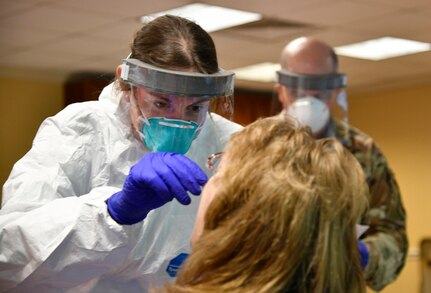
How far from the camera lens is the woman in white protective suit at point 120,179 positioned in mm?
1390

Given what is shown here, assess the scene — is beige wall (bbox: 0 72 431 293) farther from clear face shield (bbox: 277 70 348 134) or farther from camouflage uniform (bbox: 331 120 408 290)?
clear face shield (bbox: 277 70 348 134)

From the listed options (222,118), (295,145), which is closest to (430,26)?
(222,118)

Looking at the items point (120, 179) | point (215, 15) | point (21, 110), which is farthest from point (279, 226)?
point (215, 15)

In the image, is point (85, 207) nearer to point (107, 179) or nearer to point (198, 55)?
point (107, 179)

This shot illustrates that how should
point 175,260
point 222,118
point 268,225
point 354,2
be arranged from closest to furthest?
point 268,225 < point 175,260 < point 222,118 < point 354,2

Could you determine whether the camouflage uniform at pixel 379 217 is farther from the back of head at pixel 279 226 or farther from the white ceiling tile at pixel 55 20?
the white ceiling tile at pixel 55 20

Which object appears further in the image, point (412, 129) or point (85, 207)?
point (412, 129)

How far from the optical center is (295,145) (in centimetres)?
95

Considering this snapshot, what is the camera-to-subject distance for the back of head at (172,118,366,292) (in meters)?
0.89

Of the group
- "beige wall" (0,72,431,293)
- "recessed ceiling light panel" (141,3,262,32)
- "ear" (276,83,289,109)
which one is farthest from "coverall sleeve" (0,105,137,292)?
"recessed ceiling light panel" (141,3,262,32)

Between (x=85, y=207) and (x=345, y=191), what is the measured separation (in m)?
0.61

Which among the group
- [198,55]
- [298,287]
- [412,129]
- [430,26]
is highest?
[198,55]

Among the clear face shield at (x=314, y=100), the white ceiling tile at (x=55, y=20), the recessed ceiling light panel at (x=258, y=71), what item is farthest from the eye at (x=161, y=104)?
the recessed ceiling light panel at (x=258, y=71)

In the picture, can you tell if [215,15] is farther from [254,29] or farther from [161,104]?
[161,104]
